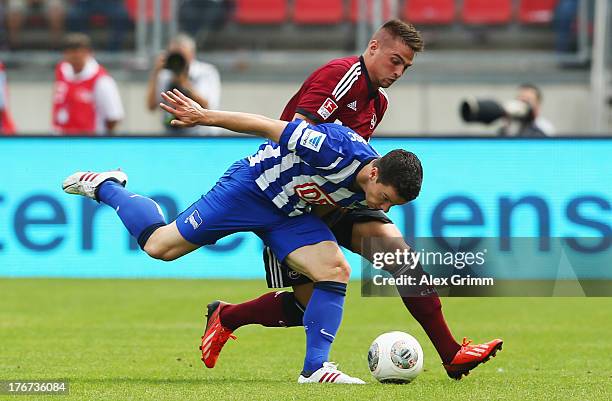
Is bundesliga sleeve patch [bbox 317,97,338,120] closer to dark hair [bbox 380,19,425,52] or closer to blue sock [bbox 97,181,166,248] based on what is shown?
dark hair [bbox 380,19,425,52]

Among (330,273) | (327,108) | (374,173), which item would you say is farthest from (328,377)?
(327,108)

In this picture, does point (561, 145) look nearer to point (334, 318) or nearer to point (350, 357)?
point (350, 357)

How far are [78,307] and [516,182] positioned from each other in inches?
174

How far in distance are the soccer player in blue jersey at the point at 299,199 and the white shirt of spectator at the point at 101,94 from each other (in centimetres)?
729

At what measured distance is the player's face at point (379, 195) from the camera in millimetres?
6512

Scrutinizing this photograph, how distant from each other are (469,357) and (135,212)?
209 cm

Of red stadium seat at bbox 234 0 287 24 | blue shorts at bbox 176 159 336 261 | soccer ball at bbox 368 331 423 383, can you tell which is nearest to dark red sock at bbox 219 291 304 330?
blue shorts at bbox 176 159 336 261

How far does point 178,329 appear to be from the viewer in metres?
9.54

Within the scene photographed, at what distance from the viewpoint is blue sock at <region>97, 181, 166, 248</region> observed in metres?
7.47

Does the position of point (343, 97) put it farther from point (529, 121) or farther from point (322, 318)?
point (529, 121)

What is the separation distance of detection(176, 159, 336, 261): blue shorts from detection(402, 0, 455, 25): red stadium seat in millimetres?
10402

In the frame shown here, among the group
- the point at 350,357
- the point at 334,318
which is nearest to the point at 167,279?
the point at 350,357

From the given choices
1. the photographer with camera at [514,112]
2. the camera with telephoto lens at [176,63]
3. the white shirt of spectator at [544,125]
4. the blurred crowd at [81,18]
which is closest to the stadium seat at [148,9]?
the blurred crowd at [81,18]

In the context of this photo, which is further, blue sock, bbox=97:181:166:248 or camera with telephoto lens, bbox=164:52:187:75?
camera with telephoto lens, bbox=164:52:187:75
